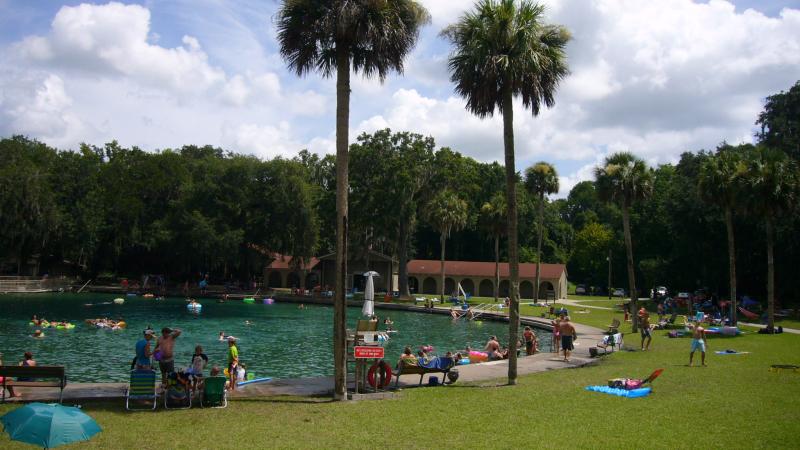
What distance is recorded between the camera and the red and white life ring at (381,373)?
1516 centimetres

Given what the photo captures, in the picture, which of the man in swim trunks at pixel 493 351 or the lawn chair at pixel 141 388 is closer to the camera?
the lawn chair at pixel 141 388

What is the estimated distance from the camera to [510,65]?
17.5 metres

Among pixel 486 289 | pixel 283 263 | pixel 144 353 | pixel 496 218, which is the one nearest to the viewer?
pixel 144 353

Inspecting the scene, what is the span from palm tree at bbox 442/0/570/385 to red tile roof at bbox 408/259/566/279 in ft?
172

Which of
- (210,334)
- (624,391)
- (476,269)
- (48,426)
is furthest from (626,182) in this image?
(476,269)

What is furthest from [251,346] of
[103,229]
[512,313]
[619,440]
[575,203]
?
[575,203]

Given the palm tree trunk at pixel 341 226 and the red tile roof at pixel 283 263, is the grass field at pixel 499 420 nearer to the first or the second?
the palm tree trunk at pixel 341 226

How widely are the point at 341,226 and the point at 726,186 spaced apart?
86.4ft

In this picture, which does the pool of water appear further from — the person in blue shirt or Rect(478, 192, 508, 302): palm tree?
Rect(478, 192, 508, 302): palm tree

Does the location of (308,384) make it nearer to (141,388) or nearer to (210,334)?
(141,388)

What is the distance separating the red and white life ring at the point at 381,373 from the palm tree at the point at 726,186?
82.0 feet

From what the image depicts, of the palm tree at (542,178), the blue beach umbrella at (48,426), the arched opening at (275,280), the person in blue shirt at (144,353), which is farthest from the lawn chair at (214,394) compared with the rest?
the arched opening at (275,280)

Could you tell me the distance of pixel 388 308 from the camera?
185 feet

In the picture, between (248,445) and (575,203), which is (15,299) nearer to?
(248,445)
